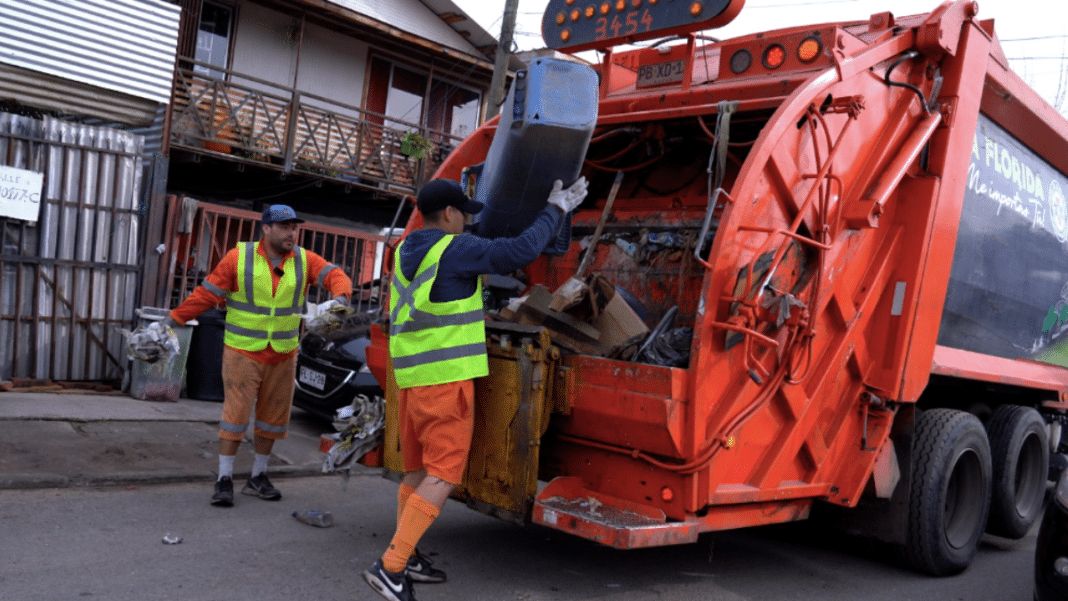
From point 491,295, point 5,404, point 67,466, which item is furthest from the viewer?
point 5,404

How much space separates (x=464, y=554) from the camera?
14.2 feet

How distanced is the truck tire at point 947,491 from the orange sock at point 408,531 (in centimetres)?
247

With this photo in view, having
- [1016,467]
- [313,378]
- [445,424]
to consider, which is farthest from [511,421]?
[313,378]

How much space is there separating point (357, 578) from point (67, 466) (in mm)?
2418

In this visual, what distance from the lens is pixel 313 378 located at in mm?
7254

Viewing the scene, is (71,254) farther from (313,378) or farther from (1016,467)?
(1016,467)

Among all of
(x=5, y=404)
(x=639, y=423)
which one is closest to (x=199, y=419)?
(x=5, y=404)

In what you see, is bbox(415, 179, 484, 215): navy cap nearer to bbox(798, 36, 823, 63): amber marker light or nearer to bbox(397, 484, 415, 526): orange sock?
bbox(397, 484, 415, 526): orange sock

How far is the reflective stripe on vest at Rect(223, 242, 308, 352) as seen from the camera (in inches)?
198

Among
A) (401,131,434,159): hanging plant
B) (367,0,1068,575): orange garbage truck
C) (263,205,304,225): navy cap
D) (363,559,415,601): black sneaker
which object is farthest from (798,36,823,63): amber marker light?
(401,131,434,159): hanging plant

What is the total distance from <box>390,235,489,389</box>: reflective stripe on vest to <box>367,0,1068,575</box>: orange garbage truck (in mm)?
200

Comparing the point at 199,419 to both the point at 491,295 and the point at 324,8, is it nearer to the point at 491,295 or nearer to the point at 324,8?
the point at 491,295

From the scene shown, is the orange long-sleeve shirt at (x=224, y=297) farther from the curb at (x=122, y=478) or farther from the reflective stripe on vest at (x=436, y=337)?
the reflective stripe on vest at (x=436, y=337)

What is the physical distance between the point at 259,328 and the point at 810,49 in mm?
3156
